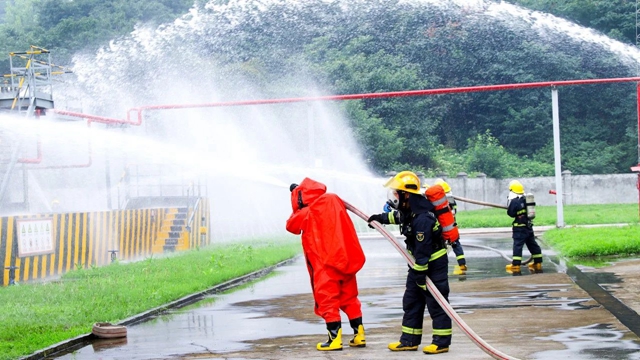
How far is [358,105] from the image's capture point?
47.1m

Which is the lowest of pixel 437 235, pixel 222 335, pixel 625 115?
pixel 222 335

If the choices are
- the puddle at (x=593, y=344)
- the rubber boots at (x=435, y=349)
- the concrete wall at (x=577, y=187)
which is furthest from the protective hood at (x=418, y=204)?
the concrete wall at (x=577, y=187)

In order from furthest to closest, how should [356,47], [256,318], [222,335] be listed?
1. [356,47]
2. [256,318]
3. [222,335]

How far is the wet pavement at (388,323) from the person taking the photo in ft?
28.2

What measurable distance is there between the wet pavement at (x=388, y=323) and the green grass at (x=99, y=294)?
52cm

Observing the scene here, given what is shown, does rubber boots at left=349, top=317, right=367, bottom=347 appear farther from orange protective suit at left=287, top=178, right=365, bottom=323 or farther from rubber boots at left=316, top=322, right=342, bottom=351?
rubber boots at left=316, top=322, right=342, bottom=351

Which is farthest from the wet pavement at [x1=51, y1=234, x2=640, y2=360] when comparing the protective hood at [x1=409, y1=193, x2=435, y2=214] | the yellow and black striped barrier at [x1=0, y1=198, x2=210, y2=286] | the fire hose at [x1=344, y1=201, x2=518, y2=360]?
the yellow and black striped barrier at [x1=0, y1=198, x2=210, y2=286]

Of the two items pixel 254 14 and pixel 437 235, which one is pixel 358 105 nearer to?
pixel 254 14

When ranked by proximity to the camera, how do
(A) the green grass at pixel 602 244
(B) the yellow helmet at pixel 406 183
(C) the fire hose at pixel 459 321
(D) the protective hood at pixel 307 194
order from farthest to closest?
(A) the green grass at pixel 602 244
(D) the protective hood at pixel 307 194
(B) the yellow helmet at pixel 406 183
(C) the fire hose at pixel 459 321

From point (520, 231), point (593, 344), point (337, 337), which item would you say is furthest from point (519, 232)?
point (337, 337)

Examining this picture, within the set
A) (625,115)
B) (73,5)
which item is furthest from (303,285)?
(73,5)

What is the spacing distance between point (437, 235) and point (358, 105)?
127 ft

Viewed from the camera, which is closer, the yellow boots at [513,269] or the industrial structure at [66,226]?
the yellow boots at [513,269]

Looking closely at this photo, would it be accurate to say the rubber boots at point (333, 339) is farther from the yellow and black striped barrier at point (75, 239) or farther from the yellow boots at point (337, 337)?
the yellow and black striped barrier at point (75, 239)
